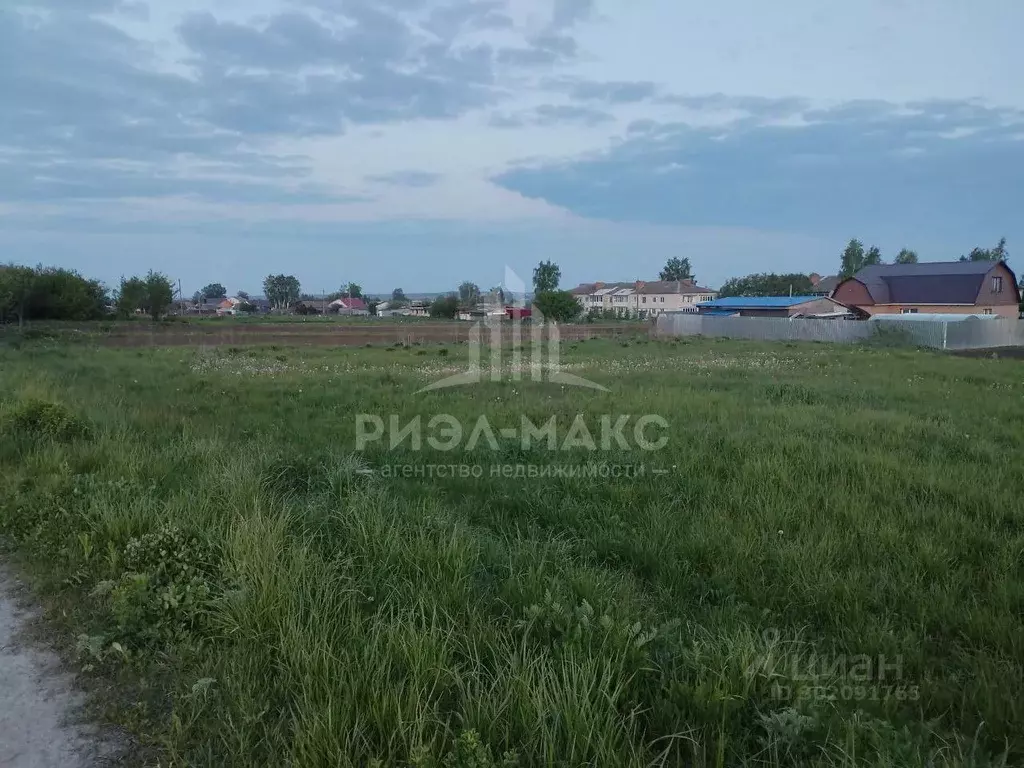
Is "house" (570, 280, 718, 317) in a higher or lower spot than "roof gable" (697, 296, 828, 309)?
A: higher

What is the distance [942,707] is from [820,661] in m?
0.50

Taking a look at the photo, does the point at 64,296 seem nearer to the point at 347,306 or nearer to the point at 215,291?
the point at 347,306

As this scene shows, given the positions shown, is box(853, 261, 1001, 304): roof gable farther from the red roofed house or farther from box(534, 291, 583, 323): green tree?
the red roofed house

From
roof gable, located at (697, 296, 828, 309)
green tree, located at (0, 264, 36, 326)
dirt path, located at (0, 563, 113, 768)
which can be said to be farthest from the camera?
roof gable, located at (697, 296, 828, 309)

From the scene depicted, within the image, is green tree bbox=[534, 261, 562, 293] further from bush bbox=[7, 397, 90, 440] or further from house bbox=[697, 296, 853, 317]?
bush bbox=[7, 397, 90, 440]

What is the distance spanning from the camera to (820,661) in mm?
2871

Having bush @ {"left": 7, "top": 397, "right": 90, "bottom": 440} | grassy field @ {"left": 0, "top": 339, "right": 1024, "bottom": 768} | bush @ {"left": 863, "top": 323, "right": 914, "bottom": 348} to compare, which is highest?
bush @ {"left": 863, "top": 323, "right": 914, "bottom": 348}

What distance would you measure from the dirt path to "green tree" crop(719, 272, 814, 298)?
79.7 meters

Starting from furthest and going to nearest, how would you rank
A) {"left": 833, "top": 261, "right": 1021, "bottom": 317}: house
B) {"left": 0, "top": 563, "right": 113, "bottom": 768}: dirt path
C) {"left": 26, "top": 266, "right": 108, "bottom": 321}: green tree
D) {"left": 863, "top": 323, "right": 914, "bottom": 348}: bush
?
1. {"left": 833, "top": 261, "right": 1021, "bottom": 317}: house
2. {"left": 26, "top": 266, "right": 108, "bottom": 321}: green tree
3. {"left": 863, "top": 323, "right": 914, "bottom": 348}: bush
4. {"left": 0, "top": 563, "right": 113, "bottom": 768}: dirt path

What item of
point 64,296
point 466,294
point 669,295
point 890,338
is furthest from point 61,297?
point 669,295


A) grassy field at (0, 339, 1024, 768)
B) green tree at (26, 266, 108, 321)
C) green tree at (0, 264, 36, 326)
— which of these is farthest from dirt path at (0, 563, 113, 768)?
green tree at (26, 266, 108, 321)

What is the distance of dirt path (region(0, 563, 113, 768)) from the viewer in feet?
7.51

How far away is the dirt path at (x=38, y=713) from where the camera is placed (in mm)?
2289

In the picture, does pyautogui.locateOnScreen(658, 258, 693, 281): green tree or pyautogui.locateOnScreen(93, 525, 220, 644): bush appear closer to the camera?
pyautogui.locateOnScreen(93, 525, 220, 644): bush
